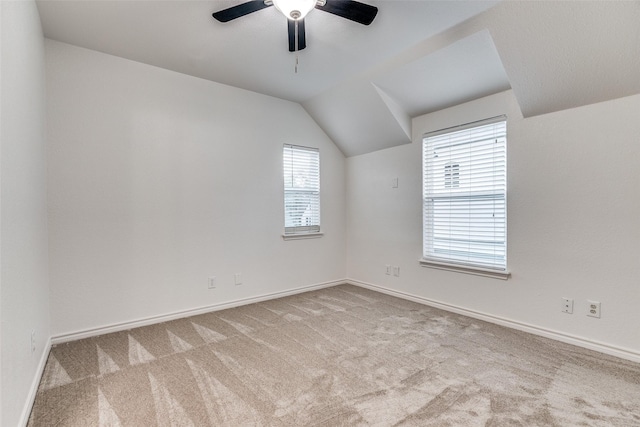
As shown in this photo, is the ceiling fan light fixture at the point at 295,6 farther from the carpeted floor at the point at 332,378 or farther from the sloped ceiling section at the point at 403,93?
the carpeted floor at the point at 332,378

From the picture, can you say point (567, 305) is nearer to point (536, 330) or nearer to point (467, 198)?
point (536, 330)

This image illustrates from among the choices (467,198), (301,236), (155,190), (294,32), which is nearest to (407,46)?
(294,32)

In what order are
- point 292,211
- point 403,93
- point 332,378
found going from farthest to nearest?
1. point 292,211
2. point 403,93
3. point 332,378

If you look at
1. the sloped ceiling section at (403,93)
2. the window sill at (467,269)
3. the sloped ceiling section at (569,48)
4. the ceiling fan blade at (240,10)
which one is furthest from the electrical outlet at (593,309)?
the ceiling fan blade at (240,10)

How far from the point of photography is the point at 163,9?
223cm

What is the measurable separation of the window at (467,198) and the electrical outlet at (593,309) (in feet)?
2.04

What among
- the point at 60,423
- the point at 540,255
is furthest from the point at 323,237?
the point at 60,423

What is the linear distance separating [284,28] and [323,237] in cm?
272

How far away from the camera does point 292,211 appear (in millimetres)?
4117

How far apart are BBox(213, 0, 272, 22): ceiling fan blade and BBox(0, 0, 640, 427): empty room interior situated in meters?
0.01

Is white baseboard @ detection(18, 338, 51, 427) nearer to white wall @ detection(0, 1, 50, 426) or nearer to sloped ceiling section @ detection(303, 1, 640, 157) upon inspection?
white wall @ detection(0, 1, 50, 426)

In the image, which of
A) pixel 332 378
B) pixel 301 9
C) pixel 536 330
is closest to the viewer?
pixel 301 9

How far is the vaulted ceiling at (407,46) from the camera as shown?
2.13m

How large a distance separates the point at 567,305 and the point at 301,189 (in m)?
3.08
